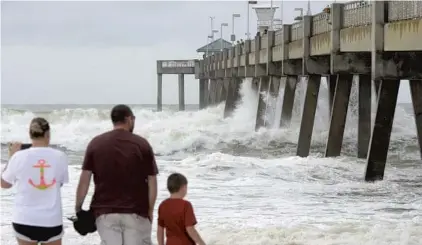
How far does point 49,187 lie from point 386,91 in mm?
10003

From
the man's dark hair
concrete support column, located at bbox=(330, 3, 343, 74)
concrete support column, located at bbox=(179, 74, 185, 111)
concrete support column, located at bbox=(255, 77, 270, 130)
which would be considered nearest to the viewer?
the man's dark hair

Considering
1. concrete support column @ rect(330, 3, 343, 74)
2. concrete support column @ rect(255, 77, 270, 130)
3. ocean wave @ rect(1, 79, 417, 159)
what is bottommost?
ocean wave @ rect(1, 79, 417, 159)

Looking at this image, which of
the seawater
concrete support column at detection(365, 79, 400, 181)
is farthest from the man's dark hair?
concrete support column at detection(365, 79, 400, 181)

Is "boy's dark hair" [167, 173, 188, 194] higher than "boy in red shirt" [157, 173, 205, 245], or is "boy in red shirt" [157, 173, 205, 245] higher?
"boy's dark hair" [167, 173, 188, 194]

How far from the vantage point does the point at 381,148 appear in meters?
13.8

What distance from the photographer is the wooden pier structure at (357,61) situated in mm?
13516

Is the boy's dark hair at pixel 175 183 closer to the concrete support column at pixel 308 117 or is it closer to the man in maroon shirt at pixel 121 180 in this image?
the man in maroon shirt at pixel 121 180

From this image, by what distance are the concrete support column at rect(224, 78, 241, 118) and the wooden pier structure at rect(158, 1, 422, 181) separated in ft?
37.6

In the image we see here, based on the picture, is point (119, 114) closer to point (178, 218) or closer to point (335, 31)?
point (178, 218)

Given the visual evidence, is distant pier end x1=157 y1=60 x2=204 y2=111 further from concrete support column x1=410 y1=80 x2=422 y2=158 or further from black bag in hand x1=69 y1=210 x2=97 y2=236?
black bag in hand x1=69 y1=210 x2=97 y2=236

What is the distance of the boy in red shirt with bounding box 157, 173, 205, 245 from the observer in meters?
4.76

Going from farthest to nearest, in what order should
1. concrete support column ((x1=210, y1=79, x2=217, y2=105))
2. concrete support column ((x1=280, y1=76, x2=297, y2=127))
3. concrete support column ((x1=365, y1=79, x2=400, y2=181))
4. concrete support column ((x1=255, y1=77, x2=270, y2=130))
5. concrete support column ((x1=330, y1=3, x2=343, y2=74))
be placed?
concrete support column ((x1=210, y1=79, x2=217, y2=105)), concrete support column ((x1=255, y1=77, x2=270, y2=130)), concrete support column ((x1=280, y1=76, x2=297, y2=127)), concrete support column ((x1=330, y1=3, x2=343, y2=74)), concrete support column ((x1=365, y1=79, x2=400, y2=181))

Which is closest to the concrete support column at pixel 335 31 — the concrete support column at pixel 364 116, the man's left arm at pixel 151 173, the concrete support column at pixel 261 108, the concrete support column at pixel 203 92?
the concrete support column at pixel 364 116

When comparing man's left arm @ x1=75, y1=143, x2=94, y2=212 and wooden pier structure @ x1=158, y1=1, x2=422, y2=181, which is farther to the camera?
wooden pier structure @ x1=158, y1=1, x2=422, y2=181
